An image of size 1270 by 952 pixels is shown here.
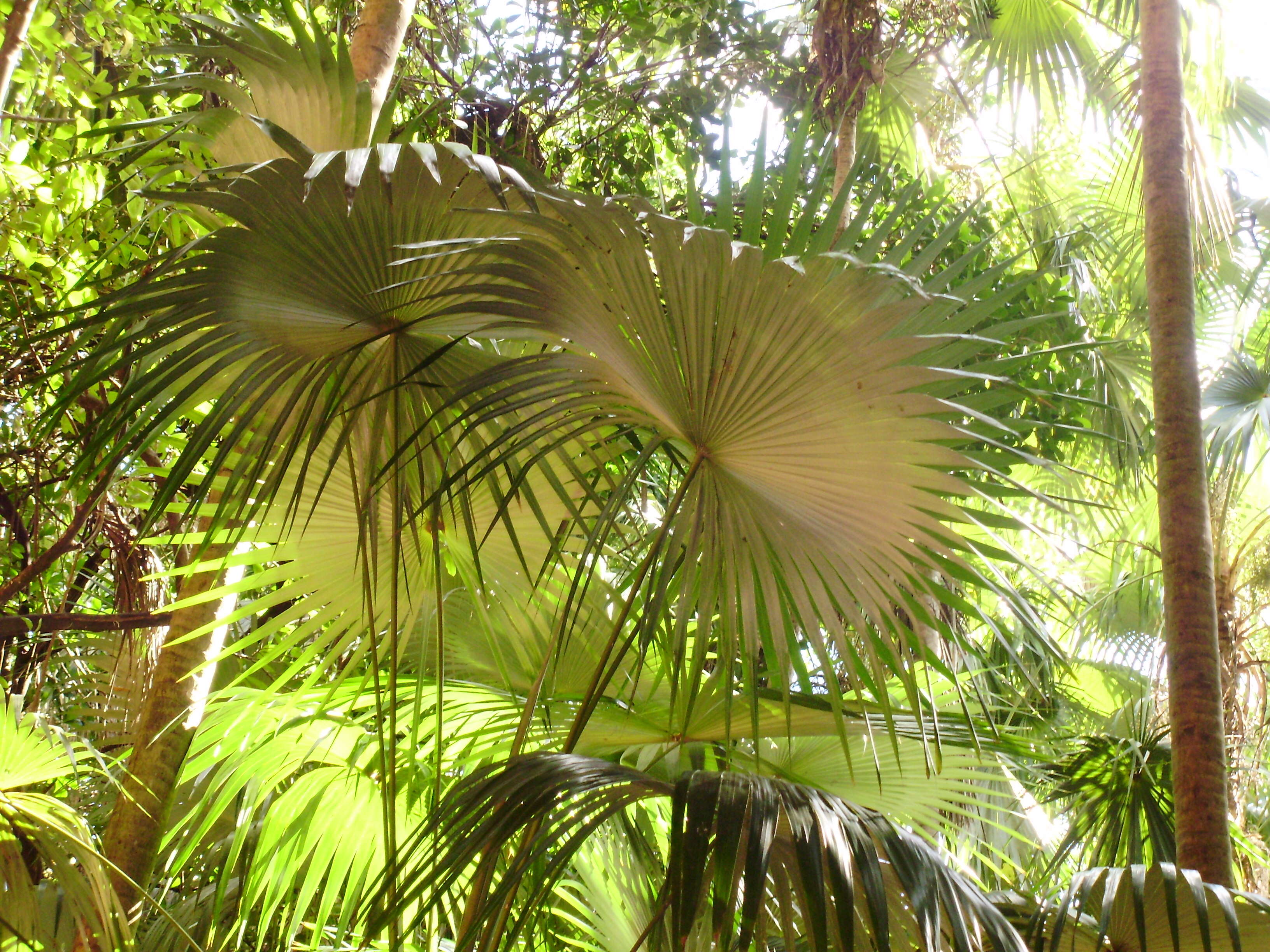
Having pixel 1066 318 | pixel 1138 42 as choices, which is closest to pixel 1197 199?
pixel 1138 42

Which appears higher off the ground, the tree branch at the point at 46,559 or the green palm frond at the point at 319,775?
the tree branch at the point at 46,559

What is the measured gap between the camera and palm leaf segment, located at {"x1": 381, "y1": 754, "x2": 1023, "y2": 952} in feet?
Result: 2.92

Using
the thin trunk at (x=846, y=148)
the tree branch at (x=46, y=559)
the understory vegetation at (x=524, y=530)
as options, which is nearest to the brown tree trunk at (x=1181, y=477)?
the understory vegetation at (x=524, y=530)

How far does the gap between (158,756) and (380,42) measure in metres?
1.52

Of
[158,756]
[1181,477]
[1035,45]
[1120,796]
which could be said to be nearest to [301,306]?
[158,756]

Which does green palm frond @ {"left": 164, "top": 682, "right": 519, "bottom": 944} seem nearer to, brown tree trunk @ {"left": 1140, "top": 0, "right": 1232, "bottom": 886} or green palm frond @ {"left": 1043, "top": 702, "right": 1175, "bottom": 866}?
brown tree trunk @ {"left": 1140, "top": 0, "right": 1232, "bottom": 886}

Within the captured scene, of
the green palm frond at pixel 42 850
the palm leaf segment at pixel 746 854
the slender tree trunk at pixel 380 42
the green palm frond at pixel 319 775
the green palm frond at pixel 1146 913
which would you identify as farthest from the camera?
the slender tree trunk at pixel 380 42

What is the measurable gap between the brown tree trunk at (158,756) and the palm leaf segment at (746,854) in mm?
942

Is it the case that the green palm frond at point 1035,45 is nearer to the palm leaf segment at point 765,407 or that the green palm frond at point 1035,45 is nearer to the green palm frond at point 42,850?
the palm leaf segment at point 765,407

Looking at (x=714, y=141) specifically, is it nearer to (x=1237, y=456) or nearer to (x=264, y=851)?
(x=1237, y=456)

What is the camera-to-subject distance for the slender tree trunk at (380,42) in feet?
6.37

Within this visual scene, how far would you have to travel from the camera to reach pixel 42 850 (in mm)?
1473

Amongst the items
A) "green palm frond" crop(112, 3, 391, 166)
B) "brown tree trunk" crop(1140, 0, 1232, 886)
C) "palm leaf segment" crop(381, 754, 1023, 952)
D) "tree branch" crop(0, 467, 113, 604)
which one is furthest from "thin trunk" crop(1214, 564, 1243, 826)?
"tree branch" crop(0, 467, 113, 604)

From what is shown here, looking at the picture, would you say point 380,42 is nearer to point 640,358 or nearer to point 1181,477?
point 640,358
